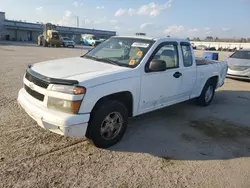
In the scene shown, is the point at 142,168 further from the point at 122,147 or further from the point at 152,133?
the point at 152,133

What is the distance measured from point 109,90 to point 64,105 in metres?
0.70

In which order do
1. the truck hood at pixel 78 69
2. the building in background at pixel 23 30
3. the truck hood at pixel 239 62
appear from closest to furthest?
the truck hood at pixel 78 69
the truck hood at pixel 239 62
the building in background at pixel 23 30

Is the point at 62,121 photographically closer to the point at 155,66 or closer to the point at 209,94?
the point at 155,66

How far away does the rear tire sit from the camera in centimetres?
628

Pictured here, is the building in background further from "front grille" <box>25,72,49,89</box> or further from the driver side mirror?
the driver side mirror

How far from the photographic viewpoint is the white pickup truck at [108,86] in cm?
316

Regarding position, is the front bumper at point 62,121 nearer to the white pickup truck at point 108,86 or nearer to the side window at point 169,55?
the white pickup truck at point 108,86

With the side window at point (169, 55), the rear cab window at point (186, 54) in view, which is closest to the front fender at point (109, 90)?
the side window at point (169, 55)

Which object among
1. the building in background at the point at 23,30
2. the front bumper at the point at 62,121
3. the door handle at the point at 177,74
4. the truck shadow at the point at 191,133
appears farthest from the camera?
the building in background at the point at 23,30

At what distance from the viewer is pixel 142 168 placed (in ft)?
10.8

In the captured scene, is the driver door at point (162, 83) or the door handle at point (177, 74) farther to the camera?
the door handle at point (177, 74)

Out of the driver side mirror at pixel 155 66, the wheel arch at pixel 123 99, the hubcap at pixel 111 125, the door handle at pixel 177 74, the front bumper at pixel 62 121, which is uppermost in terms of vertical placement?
the driver side mirror at pixel 155 66

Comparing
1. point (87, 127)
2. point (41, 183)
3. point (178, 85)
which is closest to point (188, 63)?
point (178, 85)

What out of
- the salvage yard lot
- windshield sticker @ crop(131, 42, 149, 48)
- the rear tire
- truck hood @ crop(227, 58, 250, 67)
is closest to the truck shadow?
the salvage yard lot
